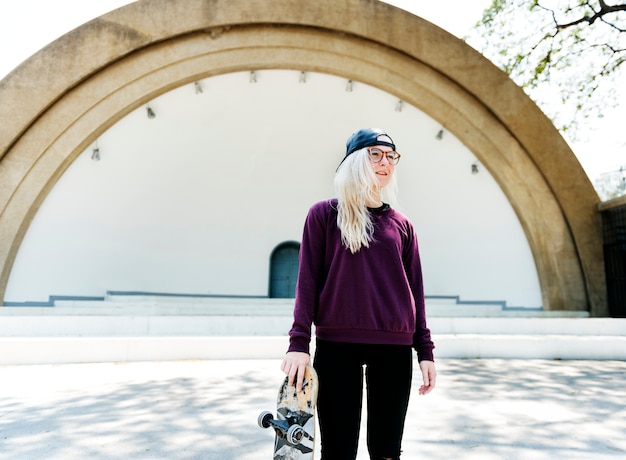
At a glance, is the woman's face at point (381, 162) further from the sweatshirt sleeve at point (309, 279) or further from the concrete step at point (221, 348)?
the concrete step at point (221, 348)

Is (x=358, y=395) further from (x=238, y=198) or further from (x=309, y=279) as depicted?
(x=238, y=198)

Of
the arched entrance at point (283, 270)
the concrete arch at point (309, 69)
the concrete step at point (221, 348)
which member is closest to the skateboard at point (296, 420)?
the concrete step at point (221, 348)

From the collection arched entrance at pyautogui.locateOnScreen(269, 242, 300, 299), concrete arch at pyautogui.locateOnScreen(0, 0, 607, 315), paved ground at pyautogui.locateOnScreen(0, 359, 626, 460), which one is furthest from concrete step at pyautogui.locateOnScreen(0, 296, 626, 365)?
arched entrance at pyautogui.locateOnScreen(269, 242, 300, 299)

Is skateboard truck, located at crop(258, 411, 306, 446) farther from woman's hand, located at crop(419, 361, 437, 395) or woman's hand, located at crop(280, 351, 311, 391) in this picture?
woman's hand, located at crop(419, 361, 437, 395)

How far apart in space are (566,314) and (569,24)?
29.8 ft

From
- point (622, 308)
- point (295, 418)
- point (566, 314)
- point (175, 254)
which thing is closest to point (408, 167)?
point (566, 314)

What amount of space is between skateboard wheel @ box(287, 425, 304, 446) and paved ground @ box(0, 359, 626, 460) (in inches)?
56.5

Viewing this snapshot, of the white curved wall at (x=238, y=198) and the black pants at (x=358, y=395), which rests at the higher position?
the white curved wall at (x=238, y=198)

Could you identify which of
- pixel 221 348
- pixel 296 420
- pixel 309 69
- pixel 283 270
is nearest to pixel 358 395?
pixel 296 420

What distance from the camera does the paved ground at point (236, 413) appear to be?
295cm

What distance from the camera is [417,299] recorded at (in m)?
2.02

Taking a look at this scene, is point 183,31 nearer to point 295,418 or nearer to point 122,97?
point 122,97

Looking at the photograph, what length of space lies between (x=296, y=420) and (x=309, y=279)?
0.56 m

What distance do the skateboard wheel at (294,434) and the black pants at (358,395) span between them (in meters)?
0.17
